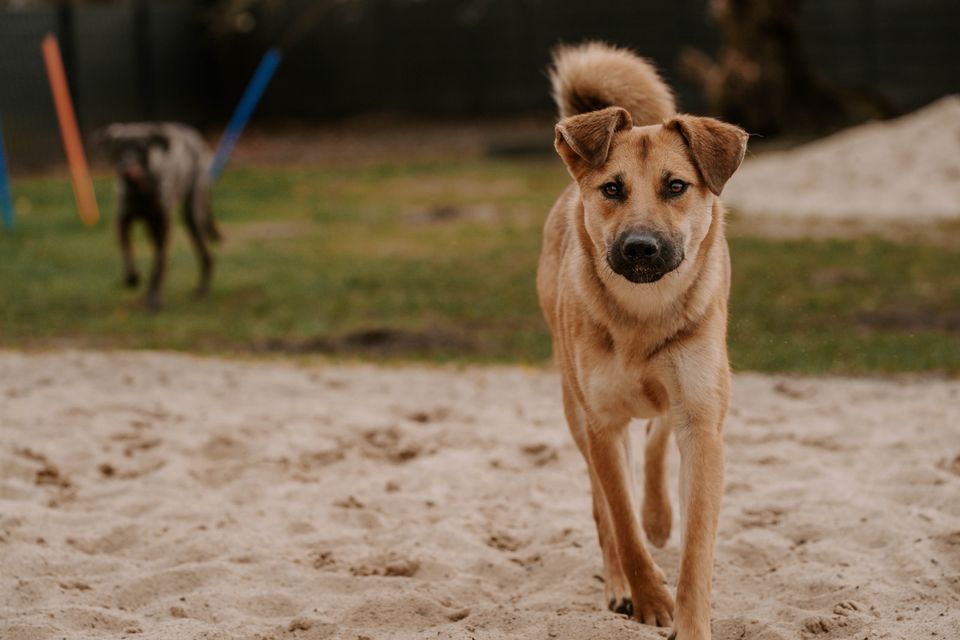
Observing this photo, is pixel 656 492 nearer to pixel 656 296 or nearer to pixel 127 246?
pixel 656 296

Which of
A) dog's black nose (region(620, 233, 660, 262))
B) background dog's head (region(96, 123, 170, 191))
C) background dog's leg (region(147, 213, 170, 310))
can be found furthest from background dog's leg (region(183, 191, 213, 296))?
dog's black nose (region(620, 233, 660, 262))

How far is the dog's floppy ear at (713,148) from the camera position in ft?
14.3

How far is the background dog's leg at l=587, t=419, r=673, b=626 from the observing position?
14.4 ft

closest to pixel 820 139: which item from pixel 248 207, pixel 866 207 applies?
pixel 866 207

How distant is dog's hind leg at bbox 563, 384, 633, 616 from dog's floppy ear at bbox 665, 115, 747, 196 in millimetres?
1006

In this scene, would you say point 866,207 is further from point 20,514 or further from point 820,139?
point 20,514

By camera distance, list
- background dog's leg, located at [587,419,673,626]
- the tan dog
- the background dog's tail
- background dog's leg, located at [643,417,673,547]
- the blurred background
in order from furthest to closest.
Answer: the blurred background, the background dog's tail, background dog's leg, located at [643,417,673,547], background dog's leg, located at [587,419,673,626], the tan dog

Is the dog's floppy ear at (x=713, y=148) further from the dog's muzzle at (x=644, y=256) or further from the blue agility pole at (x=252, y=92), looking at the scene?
the blue agility pole at (x=252, y=92)

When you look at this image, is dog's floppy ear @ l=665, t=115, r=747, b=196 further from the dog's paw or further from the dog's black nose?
the dog's paw

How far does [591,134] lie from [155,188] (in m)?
7.85

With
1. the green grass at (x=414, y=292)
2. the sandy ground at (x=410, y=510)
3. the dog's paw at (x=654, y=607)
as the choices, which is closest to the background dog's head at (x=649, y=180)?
the dog's paw at (x=654, y=607)

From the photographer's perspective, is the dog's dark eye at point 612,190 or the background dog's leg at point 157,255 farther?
the background dog's leg at point 157,255

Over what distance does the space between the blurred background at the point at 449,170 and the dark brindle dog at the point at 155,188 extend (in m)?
0.34

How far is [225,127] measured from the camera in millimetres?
27641
